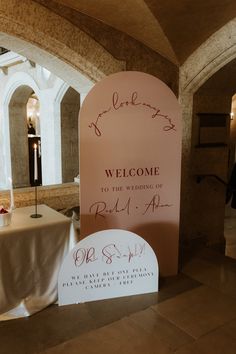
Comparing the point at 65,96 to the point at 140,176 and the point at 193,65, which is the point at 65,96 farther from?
the point at 140,176

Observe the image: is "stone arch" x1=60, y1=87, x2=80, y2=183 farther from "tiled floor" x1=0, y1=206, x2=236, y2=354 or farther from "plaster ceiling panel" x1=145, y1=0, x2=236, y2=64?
"tiled floor" x1=0, y1=206, x2=236, y2=354

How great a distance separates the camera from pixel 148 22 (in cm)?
305

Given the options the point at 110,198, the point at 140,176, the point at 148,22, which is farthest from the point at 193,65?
the point at 110,198

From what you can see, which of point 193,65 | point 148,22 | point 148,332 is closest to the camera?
point 148,332

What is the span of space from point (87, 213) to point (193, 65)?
194 cm

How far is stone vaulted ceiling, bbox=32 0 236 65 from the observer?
2.79 metres

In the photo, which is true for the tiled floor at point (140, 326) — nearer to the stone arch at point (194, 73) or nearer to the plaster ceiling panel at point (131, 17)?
the stone arch at point (194, 73)

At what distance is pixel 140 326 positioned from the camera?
241cm

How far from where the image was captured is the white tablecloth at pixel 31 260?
2.46 m

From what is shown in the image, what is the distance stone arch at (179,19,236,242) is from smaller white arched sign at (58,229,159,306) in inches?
50.6

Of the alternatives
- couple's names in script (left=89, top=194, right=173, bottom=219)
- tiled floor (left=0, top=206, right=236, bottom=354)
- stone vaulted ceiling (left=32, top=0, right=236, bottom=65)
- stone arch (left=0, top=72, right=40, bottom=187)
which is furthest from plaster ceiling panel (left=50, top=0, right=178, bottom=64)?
stone arch (left=0, top=72, right=40, bottom=187)

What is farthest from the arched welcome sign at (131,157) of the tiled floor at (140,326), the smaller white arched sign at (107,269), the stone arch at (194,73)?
the stone arch at (194,73)

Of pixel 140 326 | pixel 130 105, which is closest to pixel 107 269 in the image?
pixel 140 326

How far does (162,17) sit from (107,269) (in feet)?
7.22
